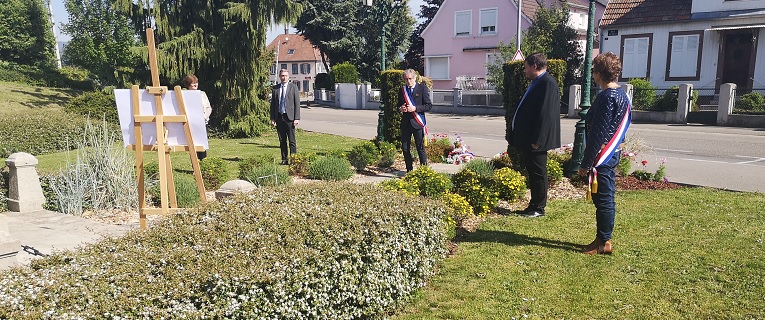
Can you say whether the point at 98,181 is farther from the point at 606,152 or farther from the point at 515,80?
the point at 606,152

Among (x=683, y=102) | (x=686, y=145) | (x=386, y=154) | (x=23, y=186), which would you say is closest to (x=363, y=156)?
(x=386, y=154)

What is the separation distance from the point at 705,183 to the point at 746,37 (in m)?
20.8

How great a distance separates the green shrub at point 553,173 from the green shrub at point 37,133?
37.7ft

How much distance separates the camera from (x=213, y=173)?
28.8 ft


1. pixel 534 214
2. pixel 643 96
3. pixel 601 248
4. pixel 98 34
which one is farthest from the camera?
pixel 98 34

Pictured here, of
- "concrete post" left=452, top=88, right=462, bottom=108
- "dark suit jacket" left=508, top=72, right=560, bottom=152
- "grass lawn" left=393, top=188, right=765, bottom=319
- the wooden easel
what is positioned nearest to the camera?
"grass lawn" left=393, top=188, right=765, bottom=319

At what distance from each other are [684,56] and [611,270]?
86.8 feet

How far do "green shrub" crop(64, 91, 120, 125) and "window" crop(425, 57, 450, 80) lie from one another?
83.3 ft

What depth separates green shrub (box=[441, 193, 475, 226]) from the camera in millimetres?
6062

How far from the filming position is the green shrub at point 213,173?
8.72 metres

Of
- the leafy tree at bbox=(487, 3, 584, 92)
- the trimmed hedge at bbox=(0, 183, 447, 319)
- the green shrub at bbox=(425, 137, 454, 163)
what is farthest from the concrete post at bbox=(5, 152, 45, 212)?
the leafy tree at bbox=(487, 3, 584, 92)

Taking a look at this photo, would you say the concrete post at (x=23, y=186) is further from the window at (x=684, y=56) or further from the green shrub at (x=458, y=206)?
the window at (x=684, y=56)

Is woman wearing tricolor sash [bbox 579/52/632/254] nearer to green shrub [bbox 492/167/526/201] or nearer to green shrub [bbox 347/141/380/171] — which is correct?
green shrub [bbox 492/167/526/201]

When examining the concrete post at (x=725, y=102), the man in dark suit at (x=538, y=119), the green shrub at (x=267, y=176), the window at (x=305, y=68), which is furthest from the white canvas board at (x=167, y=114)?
the window at (x=305, y=68)
